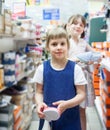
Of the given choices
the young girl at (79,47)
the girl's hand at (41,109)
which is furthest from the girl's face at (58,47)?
the young girl at (79,47)

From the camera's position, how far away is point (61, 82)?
72.5 inches

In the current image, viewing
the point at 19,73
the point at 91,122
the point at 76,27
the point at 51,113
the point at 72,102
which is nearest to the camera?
the point at 51,113

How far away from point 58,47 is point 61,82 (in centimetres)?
23

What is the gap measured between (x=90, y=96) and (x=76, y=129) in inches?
35.5

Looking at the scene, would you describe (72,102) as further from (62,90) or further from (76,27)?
(76,27)

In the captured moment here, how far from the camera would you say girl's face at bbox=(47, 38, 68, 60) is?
1.87m

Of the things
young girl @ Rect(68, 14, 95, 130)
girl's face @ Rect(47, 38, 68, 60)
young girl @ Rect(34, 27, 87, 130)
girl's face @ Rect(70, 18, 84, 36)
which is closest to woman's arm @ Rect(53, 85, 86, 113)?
young girl @ Rect(34, 27, 87, 130)

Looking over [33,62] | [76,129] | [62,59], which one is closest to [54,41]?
[62,59]

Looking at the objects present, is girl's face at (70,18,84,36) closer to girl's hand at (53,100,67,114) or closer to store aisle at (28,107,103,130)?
girl's hand at (53,100,67,114)

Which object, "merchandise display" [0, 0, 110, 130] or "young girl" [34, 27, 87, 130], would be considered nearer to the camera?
"young girl" [34, 27, 87, 130]

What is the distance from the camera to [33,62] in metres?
4.19

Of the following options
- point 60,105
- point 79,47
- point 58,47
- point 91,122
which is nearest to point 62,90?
point 60,105

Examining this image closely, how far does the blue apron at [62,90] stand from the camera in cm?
184

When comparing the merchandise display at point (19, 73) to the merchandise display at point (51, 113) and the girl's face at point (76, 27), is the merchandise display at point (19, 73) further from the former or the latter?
the girl's face at point (76, 27)
